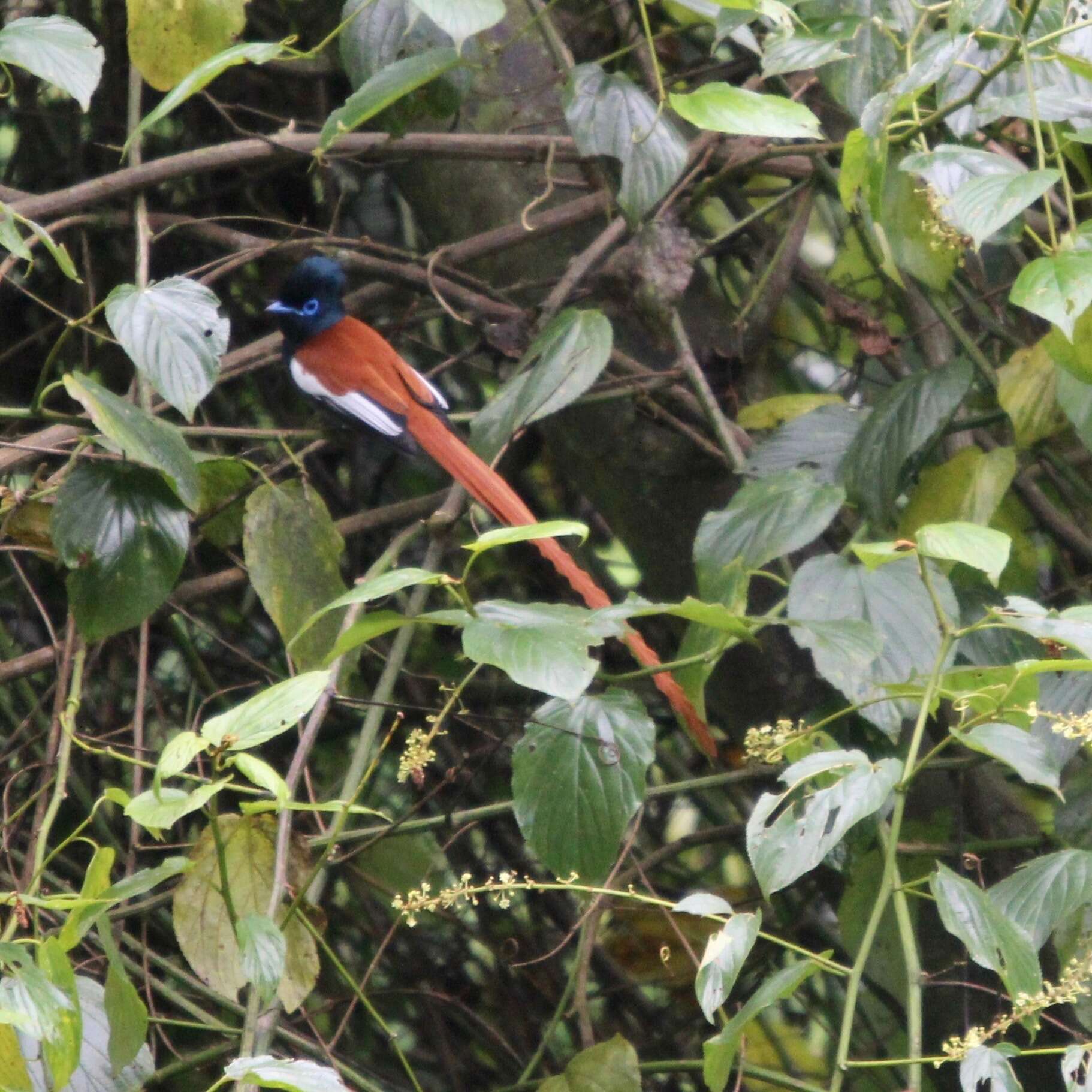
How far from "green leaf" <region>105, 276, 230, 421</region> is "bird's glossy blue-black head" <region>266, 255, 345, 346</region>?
1249 millimetres

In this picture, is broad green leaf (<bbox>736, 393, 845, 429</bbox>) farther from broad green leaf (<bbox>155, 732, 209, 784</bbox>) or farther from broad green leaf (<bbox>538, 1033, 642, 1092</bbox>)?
broad green leaf (<bbox>155, 732, 209, 784</bbox>)

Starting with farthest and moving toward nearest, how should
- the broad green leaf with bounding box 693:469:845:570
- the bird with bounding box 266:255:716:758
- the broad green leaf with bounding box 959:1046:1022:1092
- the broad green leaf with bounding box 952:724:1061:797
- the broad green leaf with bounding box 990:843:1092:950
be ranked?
the bird with bounding box 266:255:716:758, the broad green leaf with bounding box 693:469:845:570, the broad green leaf with bounding box 990:843:1092:950, the broad green leaf with bounding box 952:724:1061:797, the broad green leaf with bounding box 959:1046:1022:1092

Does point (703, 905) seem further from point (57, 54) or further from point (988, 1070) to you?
point (57, 54)

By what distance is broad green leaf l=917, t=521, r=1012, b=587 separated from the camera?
131 cm

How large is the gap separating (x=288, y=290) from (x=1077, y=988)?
238cm

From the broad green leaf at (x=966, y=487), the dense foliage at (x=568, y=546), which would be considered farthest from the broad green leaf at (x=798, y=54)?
the broad green leaf at (x=966, y=487)

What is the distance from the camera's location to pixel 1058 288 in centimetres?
147

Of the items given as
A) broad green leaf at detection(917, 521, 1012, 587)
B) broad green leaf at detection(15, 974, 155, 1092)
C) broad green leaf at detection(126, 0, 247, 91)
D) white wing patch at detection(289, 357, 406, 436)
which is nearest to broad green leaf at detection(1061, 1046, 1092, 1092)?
broad green leaf at detection(917, 521, 1012, 587)

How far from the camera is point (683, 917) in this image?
10.8 feet

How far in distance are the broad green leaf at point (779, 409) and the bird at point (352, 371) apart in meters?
0.47

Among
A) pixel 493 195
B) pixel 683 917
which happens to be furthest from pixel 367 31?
pixel 683 917

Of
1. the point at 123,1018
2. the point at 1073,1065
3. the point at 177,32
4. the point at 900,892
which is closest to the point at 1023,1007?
the point at 1073,1065

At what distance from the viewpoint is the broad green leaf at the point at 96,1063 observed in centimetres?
168

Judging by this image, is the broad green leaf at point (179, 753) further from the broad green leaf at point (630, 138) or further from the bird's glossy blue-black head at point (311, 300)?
the bird's glossy blue-black head at point (311, 300)
